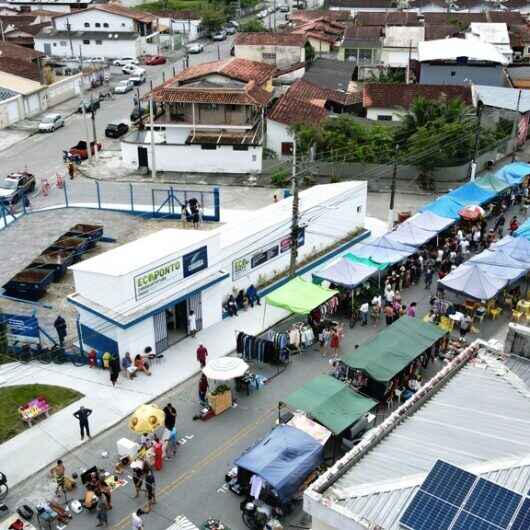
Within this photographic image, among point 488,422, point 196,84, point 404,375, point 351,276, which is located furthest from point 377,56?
point 488,422

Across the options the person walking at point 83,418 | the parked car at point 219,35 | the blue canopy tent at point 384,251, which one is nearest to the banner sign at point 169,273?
the person walking at point 83,418

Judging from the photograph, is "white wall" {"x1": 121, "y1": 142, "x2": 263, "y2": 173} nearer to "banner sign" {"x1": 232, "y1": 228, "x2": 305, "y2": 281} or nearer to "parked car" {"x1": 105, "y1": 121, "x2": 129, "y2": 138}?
"parked car" {"x1": 105, "y1": 121, "x2": 129, "y2": 138}

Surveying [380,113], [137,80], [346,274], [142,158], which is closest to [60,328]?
[346,274]

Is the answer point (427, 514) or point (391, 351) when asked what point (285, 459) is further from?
point (391, 351)

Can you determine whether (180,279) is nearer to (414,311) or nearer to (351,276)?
(351,276)

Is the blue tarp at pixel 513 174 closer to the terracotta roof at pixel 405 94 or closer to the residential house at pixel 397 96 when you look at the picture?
the terracotta roof at pixel 405 94

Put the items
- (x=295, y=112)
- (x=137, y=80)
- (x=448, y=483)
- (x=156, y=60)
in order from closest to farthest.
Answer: (x=448, y=483) < (x=295, y=112) < (x=137, y=80) < (x=156, y=60)
